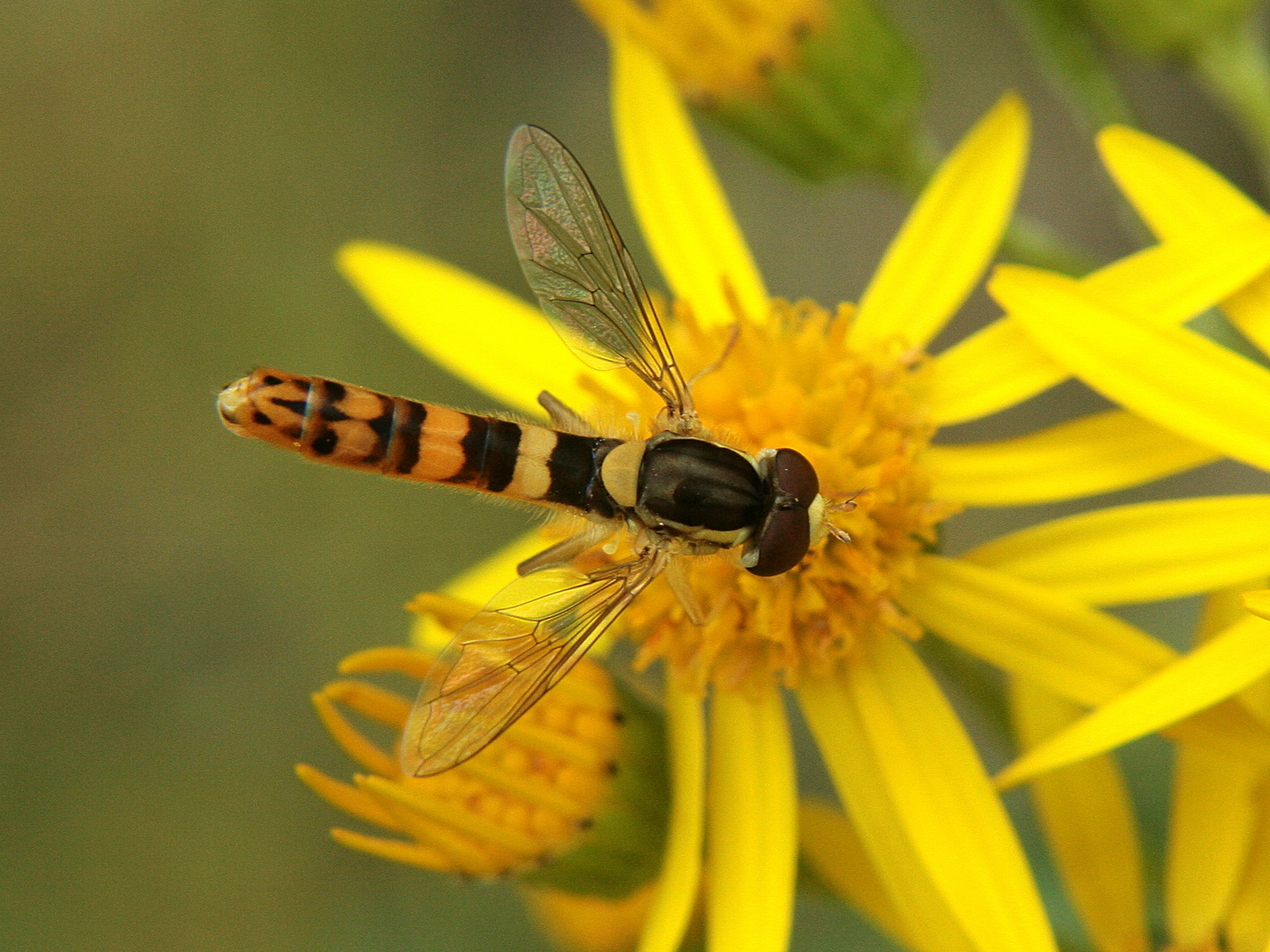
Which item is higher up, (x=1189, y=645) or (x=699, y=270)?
(x=699, y=270)

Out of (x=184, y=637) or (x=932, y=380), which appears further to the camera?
(x=184, y=637)

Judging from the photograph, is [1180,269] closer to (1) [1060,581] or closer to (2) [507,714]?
(1) [1060,581]

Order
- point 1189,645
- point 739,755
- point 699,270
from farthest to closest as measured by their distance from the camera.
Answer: point 1189,645
point 699,270
point 739,755

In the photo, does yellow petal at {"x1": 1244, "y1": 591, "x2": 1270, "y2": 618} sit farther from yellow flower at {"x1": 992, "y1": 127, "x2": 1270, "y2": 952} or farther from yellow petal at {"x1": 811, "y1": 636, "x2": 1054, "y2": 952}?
yellow petal at {"x1": 811, "y1": 636, "x2": 1054, "y2": 952}

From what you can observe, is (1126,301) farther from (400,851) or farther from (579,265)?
(400,851)

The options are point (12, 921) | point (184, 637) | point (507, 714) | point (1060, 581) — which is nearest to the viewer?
point (507, 714)

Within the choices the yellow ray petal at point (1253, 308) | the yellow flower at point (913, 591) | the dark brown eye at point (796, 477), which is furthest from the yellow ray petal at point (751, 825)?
the yellow ray petal at point (1253, 308)

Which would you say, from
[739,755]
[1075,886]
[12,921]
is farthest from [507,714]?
[12,921]
